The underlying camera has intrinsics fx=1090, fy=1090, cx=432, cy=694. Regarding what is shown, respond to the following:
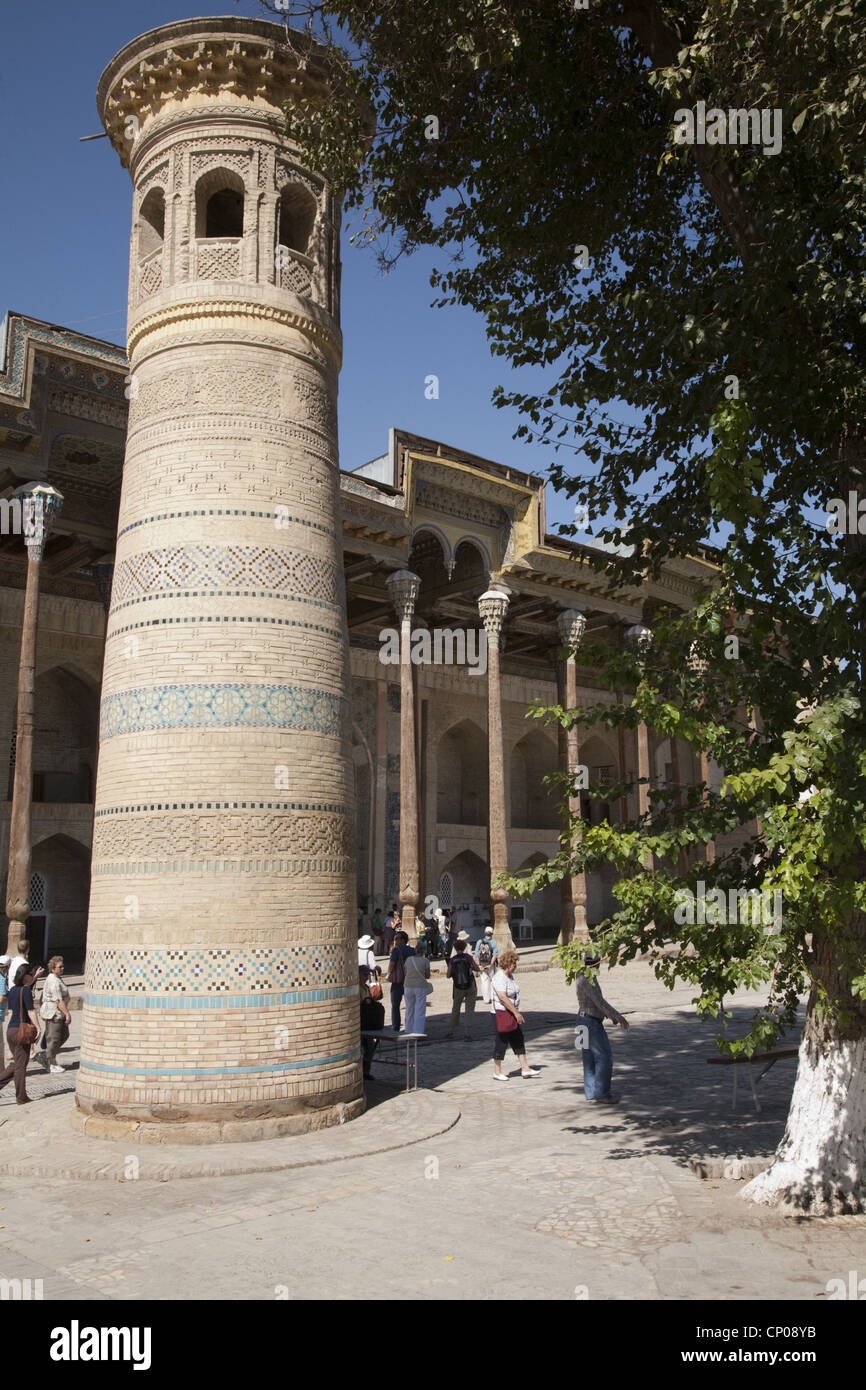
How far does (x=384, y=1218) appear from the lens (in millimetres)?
6078

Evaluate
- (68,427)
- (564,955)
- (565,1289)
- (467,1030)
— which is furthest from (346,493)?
(565,1289)

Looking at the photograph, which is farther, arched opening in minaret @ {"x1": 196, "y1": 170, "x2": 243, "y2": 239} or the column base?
arched opening in minaret @ {"x1": 196, "y1": 170, "x2": 243, "y2": 239}

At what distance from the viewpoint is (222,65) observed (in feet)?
31.2

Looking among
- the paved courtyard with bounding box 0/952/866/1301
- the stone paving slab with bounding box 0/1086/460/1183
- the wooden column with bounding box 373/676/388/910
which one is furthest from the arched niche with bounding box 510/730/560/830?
the stone paving slab with bounding box 0/1086/460/1183

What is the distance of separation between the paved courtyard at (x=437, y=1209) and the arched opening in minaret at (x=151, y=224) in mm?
7696

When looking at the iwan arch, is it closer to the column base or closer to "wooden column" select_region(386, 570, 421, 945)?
the column base

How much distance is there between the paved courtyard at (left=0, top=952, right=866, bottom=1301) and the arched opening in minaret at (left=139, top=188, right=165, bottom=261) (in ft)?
25.2

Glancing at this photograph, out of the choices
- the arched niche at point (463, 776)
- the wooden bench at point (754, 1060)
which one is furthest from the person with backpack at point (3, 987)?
the arched niche at point (463, 776)

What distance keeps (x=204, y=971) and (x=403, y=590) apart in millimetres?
15307

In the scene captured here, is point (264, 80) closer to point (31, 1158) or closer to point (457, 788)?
point (31, 1158)

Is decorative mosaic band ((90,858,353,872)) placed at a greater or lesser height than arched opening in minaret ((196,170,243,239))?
lesser

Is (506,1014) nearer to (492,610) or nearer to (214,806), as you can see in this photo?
(214,806)

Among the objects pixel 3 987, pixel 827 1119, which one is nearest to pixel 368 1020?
pixel 3 987

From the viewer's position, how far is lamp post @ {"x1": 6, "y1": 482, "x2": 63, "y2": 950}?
1642cm
